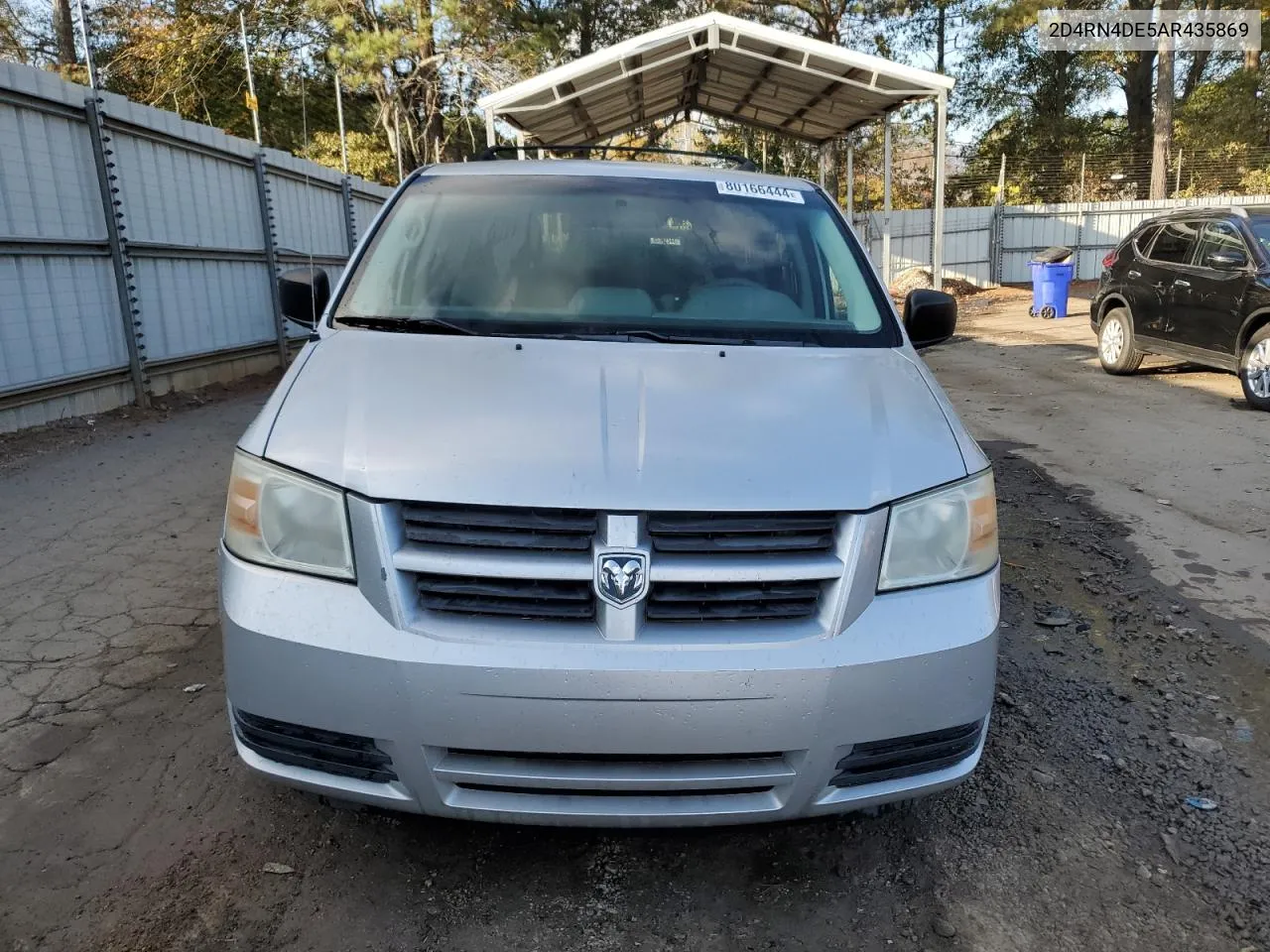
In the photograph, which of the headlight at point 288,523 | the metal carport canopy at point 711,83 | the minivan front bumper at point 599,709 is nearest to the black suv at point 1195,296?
the metal carport canopy at point 711,83

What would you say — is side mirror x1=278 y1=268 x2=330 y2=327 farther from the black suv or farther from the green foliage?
the green foliage

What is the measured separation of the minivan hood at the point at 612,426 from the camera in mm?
1980

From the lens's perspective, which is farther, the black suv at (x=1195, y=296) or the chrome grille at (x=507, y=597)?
the black suv at (x=1195, y=296)

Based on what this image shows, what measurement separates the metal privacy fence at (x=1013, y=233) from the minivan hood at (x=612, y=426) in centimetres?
2268

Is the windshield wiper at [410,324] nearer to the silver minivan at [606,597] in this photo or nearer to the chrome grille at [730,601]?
the silver minivan at [606,597]

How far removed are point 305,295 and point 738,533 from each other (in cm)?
216

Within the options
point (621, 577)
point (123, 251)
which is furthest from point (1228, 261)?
point (123, 251)

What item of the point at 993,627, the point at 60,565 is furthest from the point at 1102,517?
the point at 60,565

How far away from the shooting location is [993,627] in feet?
→ 6.83

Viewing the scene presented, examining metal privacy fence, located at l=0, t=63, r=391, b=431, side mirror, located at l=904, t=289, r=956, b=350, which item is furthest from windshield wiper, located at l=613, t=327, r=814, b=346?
metal privacy fence, located at l=0, t=63, r=391, b=431

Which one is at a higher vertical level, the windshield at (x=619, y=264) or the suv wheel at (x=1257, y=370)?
the windshield at (x=619, y=264)

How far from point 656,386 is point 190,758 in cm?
181

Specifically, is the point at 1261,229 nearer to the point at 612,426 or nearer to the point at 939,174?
the point at 939,174

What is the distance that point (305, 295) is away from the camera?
11.1 ft
